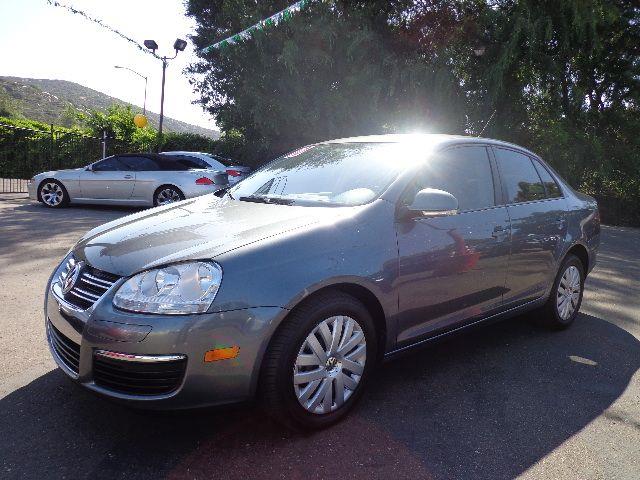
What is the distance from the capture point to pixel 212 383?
2314 millimetres

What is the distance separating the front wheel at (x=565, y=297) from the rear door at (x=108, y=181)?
9146mm

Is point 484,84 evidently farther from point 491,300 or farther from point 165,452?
point 165,452

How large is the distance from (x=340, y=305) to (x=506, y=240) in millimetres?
1535

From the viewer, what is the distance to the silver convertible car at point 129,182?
11.1m

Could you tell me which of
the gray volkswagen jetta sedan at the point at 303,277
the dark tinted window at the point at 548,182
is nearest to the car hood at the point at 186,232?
the gray volkswagen jetta sedan at the point at 303,277

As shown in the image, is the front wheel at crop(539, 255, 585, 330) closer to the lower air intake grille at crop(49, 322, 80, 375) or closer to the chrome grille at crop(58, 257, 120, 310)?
the chrome grille at crop(58, 257, 120, 310)

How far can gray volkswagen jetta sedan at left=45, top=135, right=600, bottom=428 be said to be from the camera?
2299mm

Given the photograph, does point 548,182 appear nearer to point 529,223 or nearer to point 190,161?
point 529,223

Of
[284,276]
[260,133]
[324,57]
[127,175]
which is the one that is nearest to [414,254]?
[284,276]

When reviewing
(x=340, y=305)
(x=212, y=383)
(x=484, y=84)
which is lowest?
(x=212, y=383)

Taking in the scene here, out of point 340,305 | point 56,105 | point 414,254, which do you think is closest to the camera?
point 340,305

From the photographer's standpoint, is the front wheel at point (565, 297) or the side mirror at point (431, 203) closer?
the side mirror at point (431, 203)

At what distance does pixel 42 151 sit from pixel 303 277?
2028cm

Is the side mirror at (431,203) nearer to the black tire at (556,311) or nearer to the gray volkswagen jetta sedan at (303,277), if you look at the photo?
the gray volkswagen jetta sedan at (303,277)
